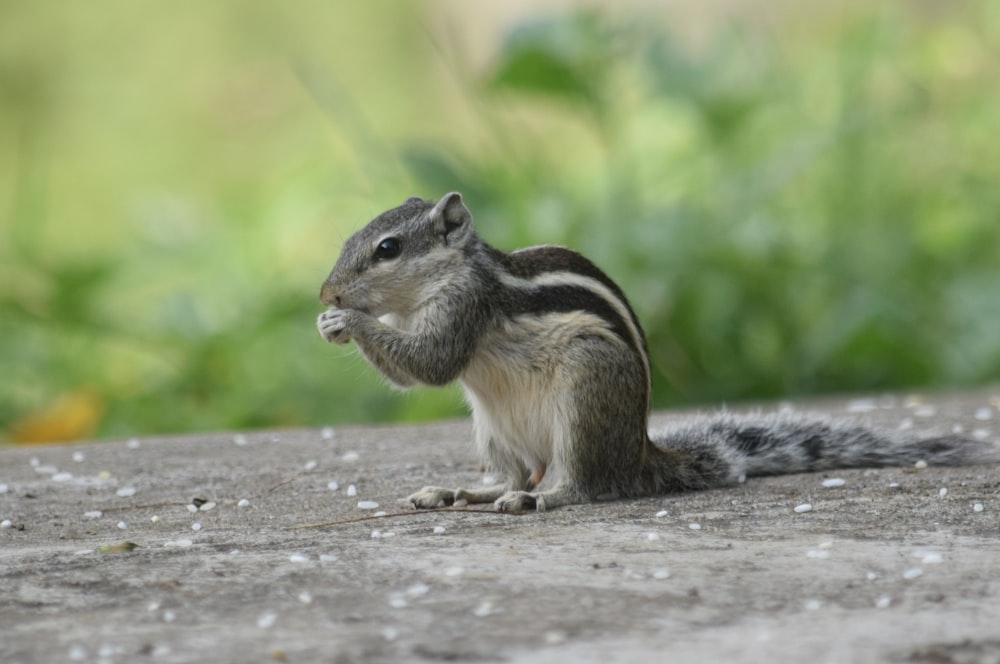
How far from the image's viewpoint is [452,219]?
142 inches

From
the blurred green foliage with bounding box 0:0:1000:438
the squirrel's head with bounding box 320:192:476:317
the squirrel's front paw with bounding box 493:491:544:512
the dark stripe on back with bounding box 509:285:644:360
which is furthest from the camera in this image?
the blurred green foliage with bounding box 0:0:1000:438

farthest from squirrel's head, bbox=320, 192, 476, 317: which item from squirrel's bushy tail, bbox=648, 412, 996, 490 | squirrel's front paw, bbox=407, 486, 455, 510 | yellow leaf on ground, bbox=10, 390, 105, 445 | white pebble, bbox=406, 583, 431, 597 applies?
yellow leaf on ground, bbox=10, 390, 105, 445

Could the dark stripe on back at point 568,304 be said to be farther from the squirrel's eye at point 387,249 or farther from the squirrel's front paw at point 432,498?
the squirrel's front paw at point 432,498

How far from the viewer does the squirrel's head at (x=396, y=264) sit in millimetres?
3521

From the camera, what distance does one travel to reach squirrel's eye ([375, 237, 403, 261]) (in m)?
3.54

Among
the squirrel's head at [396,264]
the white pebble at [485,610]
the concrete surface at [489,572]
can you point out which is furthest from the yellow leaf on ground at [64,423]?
the white pebble at [485,610]

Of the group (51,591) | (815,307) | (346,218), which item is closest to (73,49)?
(346,218)

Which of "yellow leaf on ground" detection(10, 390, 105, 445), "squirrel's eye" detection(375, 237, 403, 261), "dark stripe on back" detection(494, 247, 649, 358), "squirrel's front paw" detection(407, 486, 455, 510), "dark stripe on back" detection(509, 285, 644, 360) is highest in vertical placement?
"squirrel's eye" detection(375, 237, 403, 261)

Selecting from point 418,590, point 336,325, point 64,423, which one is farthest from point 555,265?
point 64,423

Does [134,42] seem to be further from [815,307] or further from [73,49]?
[815,307]

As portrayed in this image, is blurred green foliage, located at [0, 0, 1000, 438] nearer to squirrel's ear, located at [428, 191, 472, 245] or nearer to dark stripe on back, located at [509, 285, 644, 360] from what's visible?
squirrel's ear, located at [428, 191, 472, 245]

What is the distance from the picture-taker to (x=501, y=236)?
19.2 ft

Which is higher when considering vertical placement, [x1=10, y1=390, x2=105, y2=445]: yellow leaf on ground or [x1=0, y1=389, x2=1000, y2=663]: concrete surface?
[x1=10, y1=390, x2=105, y2=445]: yellow leaf on ground

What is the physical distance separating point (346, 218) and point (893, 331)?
2.85 meters
